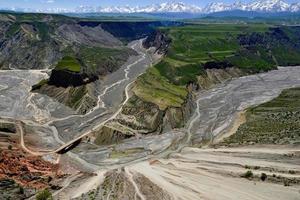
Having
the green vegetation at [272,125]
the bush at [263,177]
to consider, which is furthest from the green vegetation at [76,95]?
the bush at [263,177]

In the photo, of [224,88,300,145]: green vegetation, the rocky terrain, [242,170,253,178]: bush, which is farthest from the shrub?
[224,88,300,145]: green vegetation

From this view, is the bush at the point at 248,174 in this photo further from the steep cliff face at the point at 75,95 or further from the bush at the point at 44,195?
the steep cliff face at the point at 75,95

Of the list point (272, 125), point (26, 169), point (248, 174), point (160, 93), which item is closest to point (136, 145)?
point (26, 169)

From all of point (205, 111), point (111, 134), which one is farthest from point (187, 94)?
point (111, 134)

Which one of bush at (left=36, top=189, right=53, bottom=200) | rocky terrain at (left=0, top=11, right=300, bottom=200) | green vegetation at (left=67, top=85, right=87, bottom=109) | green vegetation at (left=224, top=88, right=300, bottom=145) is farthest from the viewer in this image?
green vegetation at (left=67, top=85, right=87, bottom=109)

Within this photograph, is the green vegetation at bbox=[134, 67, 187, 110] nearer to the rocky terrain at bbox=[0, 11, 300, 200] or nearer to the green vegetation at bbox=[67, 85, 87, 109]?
the rocky terrain at bbox=[0, 11, 300, 200]

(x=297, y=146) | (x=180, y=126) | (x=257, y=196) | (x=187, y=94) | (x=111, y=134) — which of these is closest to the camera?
(x=257, y=196)

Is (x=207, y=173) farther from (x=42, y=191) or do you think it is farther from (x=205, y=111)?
(x=205, y=111)

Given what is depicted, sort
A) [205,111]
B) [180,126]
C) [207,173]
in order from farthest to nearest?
[205,111], [180,126], [207,173]
